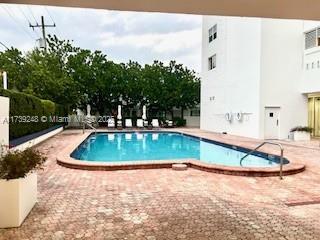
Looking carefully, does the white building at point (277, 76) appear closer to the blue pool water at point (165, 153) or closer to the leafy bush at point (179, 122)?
the blue pool water at point (165, 153)

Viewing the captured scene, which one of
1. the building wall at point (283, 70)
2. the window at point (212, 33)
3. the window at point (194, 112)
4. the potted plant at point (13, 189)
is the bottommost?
the potted plant at point (13, 189)

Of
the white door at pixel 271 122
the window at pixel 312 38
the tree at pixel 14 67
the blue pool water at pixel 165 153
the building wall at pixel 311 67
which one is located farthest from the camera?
the tree at pixel 14 67

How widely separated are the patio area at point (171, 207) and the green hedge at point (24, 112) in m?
4.43

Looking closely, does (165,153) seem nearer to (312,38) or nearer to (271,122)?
(271,122)

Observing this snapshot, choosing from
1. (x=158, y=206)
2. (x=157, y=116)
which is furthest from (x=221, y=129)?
(x=158, y=206)

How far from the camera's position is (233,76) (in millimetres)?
20469

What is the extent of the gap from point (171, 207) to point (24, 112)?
9896mm

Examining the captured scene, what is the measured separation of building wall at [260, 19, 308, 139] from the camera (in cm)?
1722

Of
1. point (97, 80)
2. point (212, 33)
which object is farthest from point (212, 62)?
→ point (97, 80)

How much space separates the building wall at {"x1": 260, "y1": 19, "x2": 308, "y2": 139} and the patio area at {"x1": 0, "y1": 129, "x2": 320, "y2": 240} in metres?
9.80

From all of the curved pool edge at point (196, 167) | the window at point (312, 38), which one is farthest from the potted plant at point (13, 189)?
the window at point (312, 38)

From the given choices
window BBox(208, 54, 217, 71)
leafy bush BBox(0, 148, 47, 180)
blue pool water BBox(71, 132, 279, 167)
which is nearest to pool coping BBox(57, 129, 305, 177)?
blue pool water BBox(71, 132, 279, 167)

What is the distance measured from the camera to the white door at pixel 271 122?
1747 centimetres

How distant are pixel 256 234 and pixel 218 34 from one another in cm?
2041
